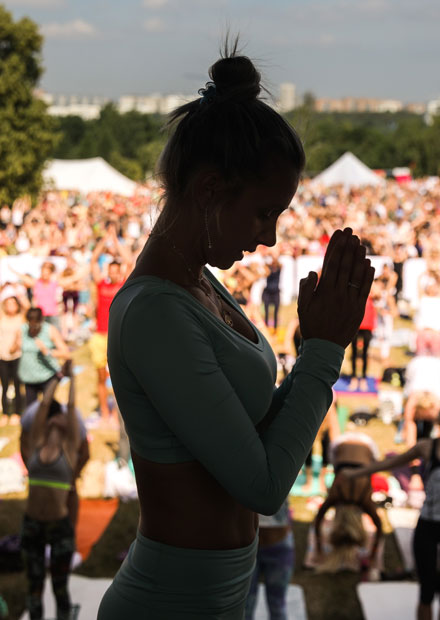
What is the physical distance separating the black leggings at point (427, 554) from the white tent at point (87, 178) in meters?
25.0

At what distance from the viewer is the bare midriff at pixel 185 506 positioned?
116cm

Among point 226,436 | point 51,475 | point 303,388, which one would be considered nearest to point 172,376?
point 226,436

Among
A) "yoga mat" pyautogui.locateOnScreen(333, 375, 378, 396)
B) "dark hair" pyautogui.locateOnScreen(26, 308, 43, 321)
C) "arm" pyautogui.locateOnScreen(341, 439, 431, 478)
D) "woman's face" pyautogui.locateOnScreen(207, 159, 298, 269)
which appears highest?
"woman's face" pyautogui.locateOnScreen(207, 159, 298, 269)

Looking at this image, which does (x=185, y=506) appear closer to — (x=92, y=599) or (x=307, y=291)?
(x=307, y=291)

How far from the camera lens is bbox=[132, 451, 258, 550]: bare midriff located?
116 centimetres

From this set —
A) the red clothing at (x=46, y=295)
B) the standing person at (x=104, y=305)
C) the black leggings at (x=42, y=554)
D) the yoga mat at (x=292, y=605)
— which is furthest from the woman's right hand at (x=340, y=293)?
the red clothing at (x=46, y=295)

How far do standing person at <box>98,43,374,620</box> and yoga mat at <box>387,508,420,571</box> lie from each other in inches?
192

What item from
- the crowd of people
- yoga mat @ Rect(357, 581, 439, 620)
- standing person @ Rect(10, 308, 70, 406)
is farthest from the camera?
standing person @ Rect(10, 308, 70, 406)

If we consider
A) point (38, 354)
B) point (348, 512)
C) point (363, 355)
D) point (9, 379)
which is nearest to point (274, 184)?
point (348, 512)

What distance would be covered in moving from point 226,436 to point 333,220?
15812 millimetres

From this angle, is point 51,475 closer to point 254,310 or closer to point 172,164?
point 172,164

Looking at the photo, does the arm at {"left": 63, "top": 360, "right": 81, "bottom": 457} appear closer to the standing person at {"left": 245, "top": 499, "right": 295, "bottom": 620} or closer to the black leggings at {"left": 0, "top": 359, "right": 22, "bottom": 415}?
the standing person at {"left": 245, "top": 499, "right": 295, "bottom": 620}

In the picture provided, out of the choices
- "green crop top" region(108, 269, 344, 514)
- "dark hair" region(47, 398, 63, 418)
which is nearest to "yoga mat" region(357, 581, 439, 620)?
"dark hair" region(47, 398, 63, 418)

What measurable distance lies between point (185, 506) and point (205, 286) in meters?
0.39
